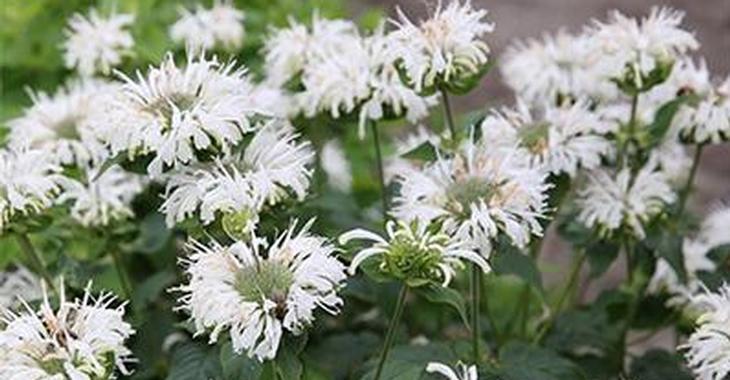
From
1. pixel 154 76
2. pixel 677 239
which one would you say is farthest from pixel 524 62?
pixel 154 76

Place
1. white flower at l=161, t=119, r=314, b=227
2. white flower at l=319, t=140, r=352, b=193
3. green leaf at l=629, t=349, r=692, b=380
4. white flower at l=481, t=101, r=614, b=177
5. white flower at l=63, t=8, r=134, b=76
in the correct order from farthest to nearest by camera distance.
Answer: white flower at l=319, t=140, r=352, b=193, white flower at l=63, t=8, r=134, b=76, green leaf at l=629, t=349, r=692, b=380, white flower at l=481, t=101, r=614, b=177, white flower at l=161, t=119, r=314, b=227

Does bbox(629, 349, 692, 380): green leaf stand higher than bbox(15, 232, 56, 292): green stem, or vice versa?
bbox(629, 349, 692, 380): green leaf

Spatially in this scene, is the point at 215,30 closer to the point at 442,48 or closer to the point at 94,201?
the point at 94,201

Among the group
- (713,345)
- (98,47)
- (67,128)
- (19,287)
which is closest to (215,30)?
(98,47)

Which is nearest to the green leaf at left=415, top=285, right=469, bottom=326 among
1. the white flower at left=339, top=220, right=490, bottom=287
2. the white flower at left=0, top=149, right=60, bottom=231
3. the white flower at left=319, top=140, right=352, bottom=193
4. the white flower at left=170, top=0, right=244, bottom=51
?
the white flower at left=339, top=220, right=490, bottom=287

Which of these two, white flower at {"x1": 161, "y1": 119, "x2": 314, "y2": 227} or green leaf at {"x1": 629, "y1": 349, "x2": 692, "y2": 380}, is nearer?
white flower at {"x1": 161, "y1": 119, "x2": 314, "y2": 227}

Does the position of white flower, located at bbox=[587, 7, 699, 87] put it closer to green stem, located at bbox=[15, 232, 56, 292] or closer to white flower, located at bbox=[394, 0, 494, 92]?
white flower, located at bbox=[394, 0, 494, 92]
